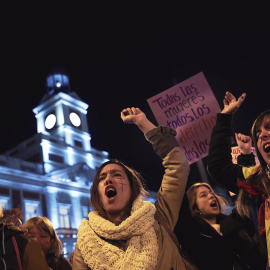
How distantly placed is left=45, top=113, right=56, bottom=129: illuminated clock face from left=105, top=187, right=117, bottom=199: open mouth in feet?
98.7

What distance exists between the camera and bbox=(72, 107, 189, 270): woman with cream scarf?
2.14m

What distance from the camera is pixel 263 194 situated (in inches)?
82.7

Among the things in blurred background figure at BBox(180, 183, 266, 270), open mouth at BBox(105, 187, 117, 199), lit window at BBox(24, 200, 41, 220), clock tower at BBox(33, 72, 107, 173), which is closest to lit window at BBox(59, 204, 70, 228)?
lit window at BBox(24, 200, 41, 220)

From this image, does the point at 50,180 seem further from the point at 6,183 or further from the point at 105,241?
the point at 105,241

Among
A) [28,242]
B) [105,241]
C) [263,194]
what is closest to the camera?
[263,194]

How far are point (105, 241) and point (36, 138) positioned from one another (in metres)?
26.5

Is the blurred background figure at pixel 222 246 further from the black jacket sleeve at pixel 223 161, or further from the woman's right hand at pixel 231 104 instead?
the woman's right hand at pixel 231 104

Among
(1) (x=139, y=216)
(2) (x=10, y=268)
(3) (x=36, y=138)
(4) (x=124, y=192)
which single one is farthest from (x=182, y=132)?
(3) (x=36, y=138)

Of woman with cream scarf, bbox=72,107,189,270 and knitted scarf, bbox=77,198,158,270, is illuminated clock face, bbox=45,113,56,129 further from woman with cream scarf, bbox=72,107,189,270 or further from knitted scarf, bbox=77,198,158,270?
knitted scarf, bbox=77,198,158,270

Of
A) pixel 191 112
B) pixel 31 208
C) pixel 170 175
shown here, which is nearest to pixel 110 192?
pixel 170 175

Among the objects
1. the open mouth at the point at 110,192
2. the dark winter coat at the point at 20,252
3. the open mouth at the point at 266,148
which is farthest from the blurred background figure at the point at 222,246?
the dark winter coat at the point at 20,252

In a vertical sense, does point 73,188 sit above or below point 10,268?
above

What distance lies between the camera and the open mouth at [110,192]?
2.49 metres

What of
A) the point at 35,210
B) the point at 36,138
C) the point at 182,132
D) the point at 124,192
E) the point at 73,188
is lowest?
the point at 124,192
